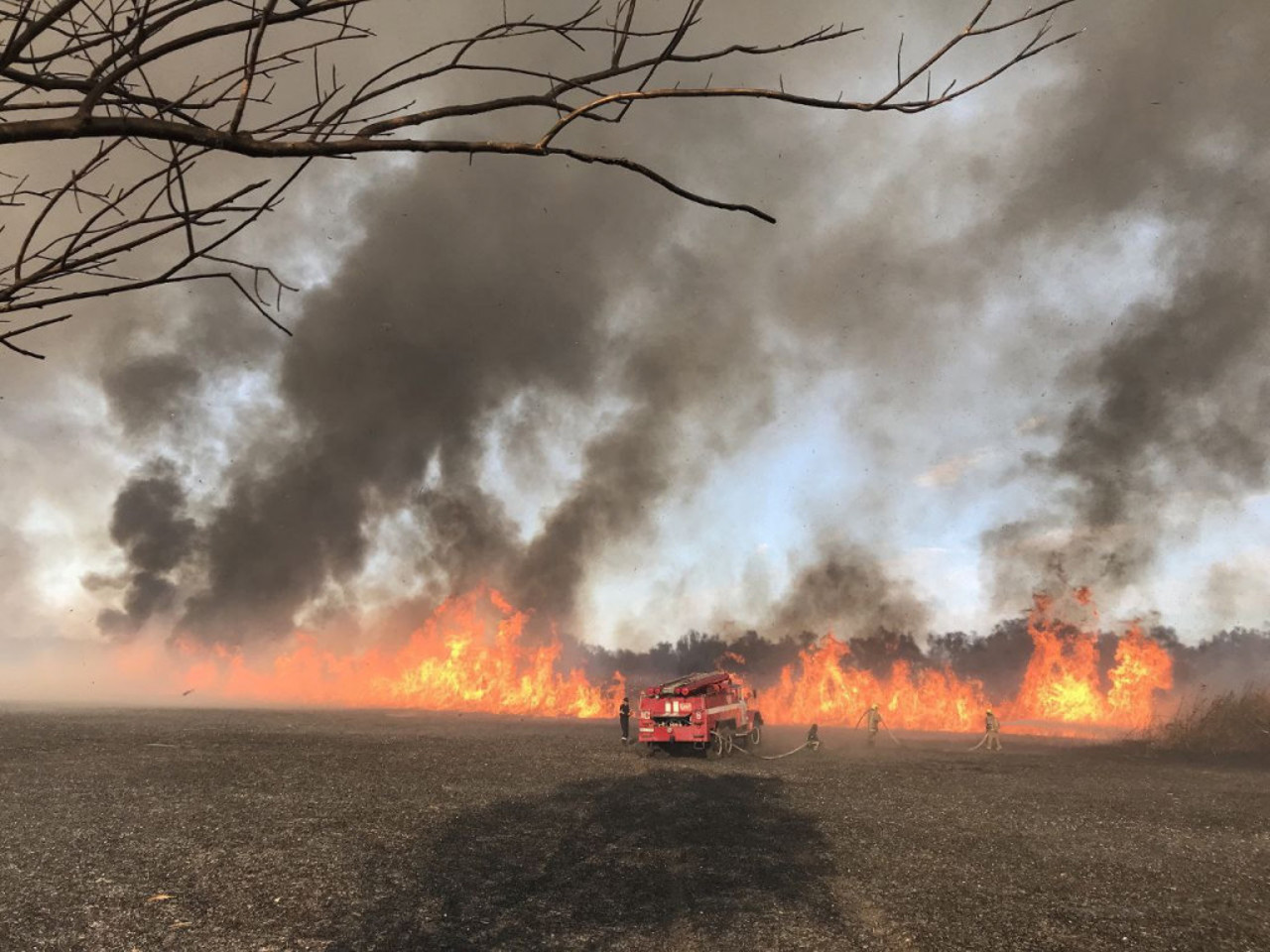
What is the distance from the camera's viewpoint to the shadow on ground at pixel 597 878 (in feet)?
27.8

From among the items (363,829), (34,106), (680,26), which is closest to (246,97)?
(34,106)

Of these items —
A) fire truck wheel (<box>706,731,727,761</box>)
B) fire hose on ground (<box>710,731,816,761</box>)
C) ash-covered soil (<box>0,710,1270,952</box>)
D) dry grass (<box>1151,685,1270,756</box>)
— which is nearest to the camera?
ash-covered soil (<box>0,710,1270,952</box>)

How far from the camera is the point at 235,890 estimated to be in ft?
31.5

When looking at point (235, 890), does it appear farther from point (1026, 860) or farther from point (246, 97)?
point (1026, 860)

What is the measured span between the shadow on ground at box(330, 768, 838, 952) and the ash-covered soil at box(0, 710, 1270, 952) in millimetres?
50

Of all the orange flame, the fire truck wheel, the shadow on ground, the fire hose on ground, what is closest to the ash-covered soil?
the shadow on ground

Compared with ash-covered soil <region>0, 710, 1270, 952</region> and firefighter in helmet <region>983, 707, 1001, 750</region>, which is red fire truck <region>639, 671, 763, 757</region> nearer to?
ash-covered soil <region>0, 710, 1270, 952</region>

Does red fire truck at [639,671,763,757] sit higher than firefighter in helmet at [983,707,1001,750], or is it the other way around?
red fire truck at [639,671,763,757]

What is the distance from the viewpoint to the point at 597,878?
33.7ft

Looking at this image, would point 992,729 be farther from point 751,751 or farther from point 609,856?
point 609,856

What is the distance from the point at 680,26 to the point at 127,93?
61.2 inches

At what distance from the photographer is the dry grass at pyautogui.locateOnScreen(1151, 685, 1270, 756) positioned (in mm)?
26188

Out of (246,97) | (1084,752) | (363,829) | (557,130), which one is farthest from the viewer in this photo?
(1084,752)

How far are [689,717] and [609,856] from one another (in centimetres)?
1055
